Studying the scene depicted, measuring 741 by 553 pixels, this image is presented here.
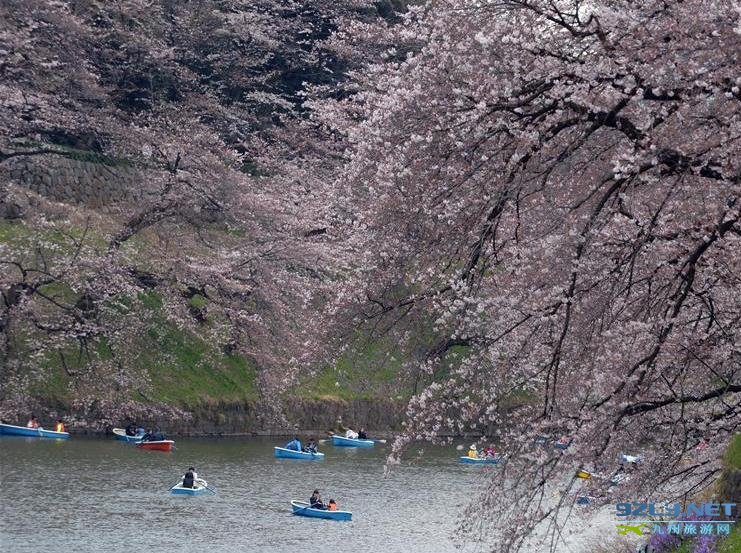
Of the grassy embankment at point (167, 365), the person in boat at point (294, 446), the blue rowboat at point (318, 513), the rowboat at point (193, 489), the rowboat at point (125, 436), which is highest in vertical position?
the grassy embankment at point (167, 365)

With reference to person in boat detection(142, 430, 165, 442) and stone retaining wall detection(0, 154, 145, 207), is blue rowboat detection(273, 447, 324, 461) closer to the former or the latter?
person in boat detection(142, 430, 165, 442)

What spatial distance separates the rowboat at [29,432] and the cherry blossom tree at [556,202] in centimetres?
2119

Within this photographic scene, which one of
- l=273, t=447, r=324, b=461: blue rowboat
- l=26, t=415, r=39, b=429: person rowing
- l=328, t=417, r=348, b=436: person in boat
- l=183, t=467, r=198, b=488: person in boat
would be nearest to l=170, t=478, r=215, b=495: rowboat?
l=183, t=467, r=198, b=488: person in boat

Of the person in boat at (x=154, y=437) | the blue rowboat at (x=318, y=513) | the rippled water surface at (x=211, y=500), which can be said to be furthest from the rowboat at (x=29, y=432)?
the blue rowboat at (x=318, y=513)

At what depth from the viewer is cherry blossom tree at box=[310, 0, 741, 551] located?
7459 millimetres

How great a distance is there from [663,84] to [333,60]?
35266mm

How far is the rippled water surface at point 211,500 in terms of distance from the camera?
20.0 meters

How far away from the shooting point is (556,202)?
8.73m

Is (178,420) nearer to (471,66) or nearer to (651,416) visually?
(651,416)

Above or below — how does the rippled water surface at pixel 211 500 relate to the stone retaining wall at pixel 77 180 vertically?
below

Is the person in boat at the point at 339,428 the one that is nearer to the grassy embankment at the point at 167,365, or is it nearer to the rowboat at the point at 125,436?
the grassy embankment at the point at 167,365

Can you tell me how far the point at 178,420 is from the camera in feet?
107

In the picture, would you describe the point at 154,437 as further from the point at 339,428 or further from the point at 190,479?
the point at 339,428

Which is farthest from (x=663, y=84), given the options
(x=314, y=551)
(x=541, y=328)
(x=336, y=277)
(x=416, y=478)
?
(x=336, y=277)
